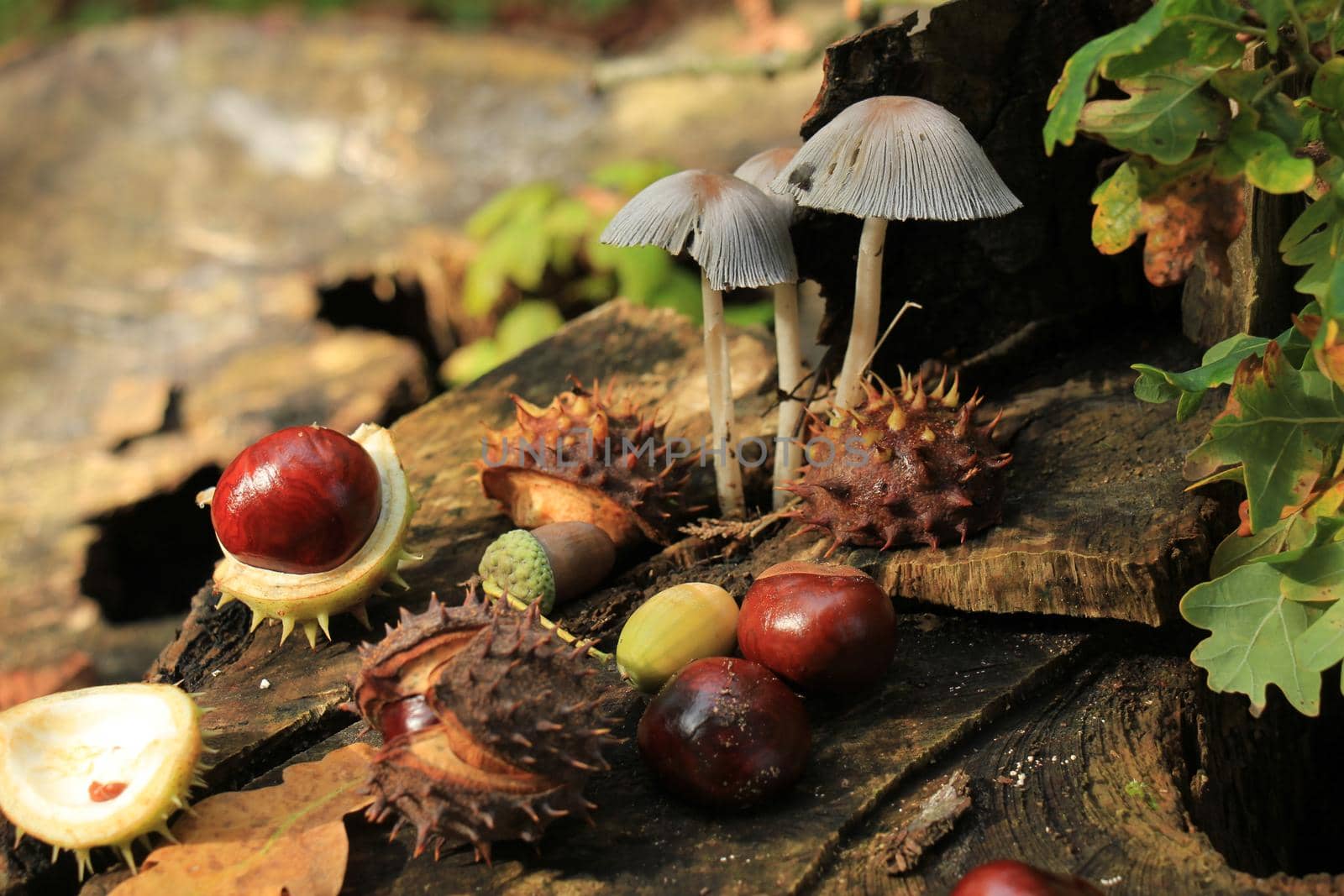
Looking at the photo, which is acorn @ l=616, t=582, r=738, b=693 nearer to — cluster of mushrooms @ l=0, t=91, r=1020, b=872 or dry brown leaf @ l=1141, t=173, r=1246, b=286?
cluster of mushrooms @ l=0, t=91, r=1020, b=872

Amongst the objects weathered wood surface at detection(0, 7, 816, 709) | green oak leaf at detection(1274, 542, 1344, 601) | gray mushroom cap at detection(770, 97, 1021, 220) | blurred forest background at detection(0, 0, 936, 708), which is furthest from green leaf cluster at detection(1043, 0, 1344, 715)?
weathered wood surface at detection(0, 7, 816, 709)

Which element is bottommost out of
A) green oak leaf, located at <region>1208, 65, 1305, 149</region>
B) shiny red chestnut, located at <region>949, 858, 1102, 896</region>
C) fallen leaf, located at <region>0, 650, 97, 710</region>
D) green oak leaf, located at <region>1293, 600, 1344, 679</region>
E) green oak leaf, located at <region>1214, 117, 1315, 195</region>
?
fallen leaf, located at <region>0, 650, 97, 710</region>

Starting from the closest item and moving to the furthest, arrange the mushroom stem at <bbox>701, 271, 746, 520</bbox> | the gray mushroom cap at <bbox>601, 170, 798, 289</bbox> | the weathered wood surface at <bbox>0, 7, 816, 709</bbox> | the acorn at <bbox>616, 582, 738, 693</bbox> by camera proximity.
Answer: the acorn at <bbox>616, 582, 738, 693</bbox> < the gray mushroom cap at <bbox>601, 170, 798, 289</bbox> < the mushroom stem at <bbox>701, 271, 746, 520</bbox> < the weathered wood surface at <bbox>0, 7, 816, 709</bbox>

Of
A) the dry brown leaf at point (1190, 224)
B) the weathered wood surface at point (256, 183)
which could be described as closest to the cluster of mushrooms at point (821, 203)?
the dry brown leaf at point (1190, 224)

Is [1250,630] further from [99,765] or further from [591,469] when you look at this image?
[99,765]

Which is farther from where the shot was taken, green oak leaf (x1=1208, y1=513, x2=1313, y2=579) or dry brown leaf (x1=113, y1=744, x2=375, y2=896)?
green oak leaf (x1=1208, y1=513, x2=1313, y2=579)

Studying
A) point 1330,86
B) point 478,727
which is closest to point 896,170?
point 1330,86
